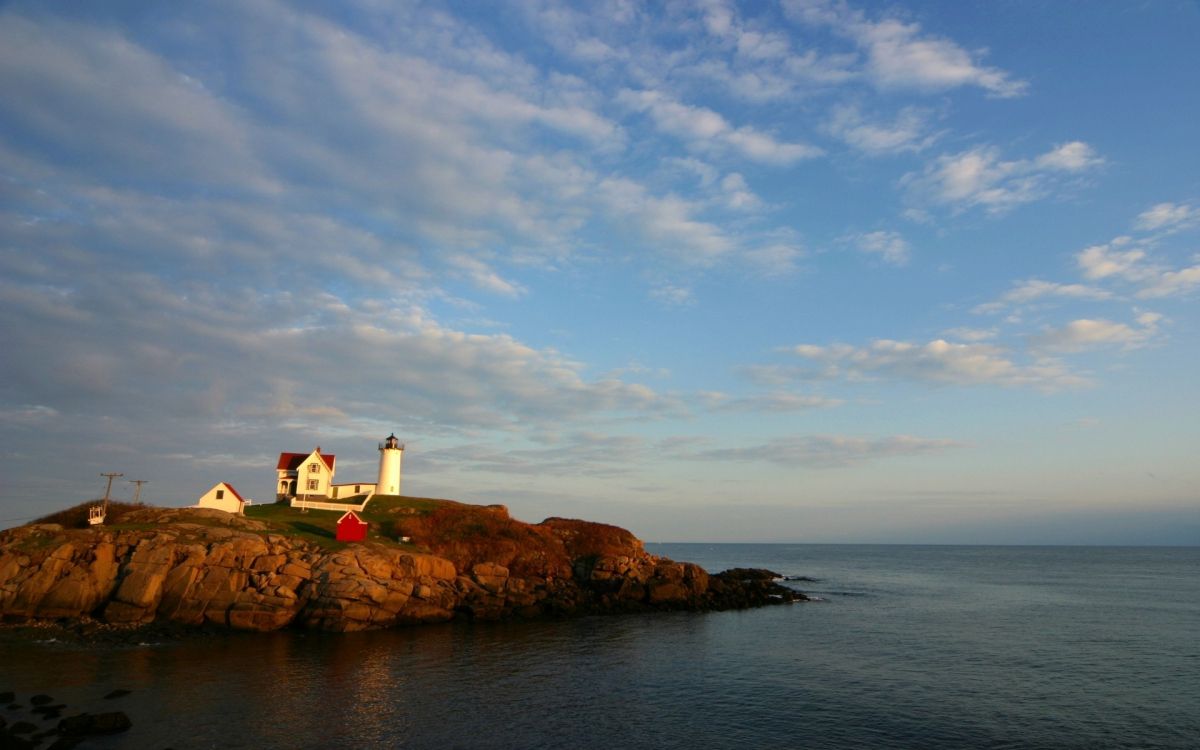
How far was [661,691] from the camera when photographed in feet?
115

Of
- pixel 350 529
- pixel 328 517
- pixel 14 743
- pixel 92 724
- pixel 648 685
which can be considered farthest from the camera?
pixel 328 517

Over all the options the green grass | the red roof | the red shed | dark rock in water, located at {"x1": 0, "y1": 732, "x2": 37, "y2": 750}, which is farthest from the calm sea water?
the red roof

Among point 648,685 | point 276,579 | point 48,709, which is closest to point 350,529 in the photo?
point 276,579

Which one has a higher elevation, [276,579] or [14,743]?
[276,579]

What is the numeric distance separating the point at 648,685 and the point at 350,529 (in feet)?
111

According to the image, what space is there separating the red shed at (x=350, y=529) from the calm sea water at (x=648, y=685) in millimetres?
13603

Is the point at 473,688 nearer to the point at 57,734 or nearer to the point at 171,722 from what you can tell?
the point at 171,722

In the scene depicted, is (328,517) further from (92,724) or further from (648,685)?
(648,685)

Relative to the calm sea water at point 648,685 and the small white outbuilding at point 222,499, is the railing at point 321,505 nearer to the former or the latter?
the small white outbuilding at point 222,499

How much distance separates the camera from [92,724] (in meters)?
25.8

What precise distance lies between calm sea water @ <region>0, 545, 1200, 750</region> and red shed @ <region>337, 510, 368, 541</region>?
44.6ft

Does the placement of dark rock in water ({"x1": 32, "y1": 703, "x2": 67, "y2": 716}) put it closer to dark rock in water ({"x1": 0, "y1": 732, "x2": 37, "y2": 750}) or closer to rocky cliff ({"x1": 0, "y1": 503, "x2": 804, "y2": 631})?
dark rock in water ({"x1": 0, "y1": 732, "x2": 37, "y2": 750})

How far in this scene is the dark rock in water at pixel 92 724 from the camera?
83.2ft

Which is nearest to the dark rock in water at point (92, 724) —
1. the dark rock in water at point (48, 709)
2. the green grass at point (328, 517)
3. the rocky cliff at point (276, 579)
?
the dark rock in water at point (48, 709)
